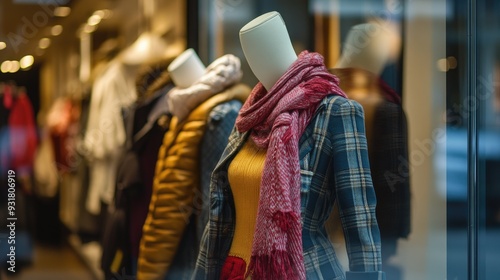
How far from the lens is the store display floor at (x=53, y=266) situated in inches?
104

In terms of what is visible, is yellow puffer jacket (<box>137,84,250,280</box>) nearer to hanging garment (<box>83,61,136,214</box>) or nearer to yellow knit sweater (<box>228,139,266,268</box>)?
hanging garment (<box>83,61,136,214</box>)

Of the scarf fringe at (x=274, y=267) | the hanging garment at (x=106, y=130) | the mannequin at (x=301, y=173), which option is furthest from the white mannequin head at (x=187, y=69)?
the scarf fringe at (x=274, y=267)

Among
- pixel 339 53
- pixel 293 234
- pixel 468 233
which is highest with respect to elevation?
pixel 339 53

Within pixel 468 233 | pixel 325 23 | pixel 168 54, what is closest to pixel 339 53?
pixel 325 23

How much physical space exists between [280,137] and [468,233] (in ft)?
3.80

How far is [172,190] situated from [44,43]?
0.57 meters

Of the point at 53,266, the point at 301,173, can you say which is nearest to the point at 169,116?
the point at 53,266

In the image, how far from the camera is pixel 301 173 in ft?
6.57

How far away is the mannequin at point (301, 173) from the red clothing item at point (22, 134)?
767 mm

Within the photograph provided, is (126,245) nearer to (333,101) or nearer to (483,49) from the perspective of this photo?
(333,101)

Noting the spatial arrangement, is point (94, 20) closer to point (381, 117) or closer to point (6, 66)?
point (6, 66)

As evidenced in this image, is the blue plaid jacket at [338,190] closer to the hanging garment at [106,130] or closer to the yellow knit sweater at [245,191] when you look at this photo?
the yellow knit sweater at [245,191]

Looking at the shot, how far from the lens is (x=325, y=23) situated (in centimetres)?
266

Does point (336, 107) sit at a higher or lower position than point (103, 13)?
lower
